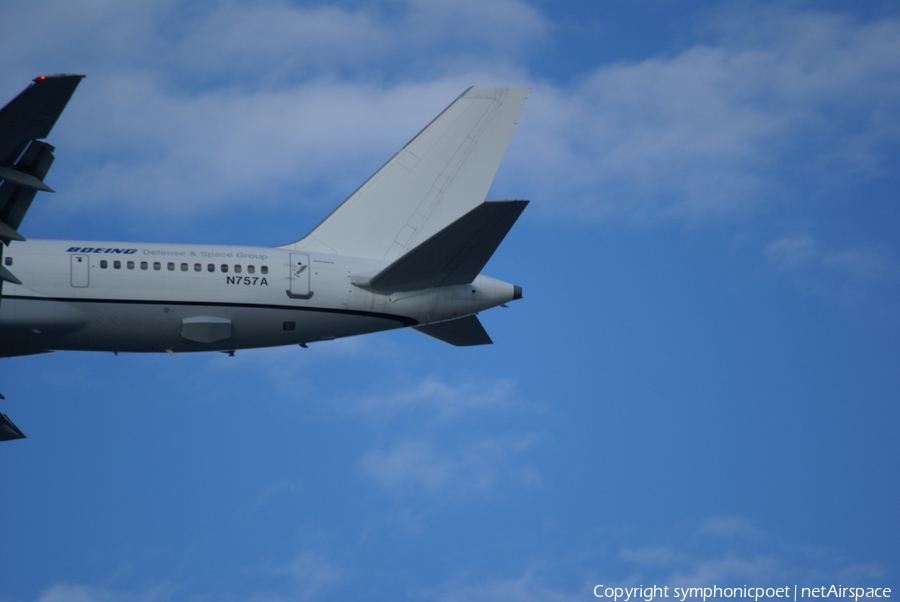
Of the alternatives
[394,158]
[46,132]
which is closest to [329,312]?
[394,158]

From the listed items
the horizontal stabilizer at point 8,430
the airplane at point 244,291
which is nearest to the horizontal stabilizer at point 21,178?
the airplane at point 244,291

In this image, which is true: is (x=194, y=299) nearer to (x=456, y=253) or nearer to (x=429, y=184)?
(x=456, y=253)

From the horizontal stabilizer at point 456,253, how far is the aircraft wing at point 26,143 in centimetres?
1352

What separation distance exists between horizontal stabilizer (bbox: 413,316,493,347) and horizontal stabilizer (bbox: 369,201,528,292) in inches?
89.3

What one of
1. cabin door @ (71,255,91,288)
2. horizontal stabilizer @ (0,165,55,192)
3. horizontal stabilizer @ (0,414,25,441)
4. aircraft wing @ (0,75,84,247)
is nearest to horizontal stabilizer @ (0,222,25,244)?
aircraft wing @ (0,75,84,247)

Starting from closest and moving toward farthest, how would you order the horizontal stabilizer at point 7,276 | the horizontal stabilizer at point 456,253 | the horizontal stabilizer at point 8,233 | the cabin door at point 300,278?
the horizontal stabilizer at point 8,233
the horizontal stabilizer at point 7,276
the horizontal stabilizer at point 456,253
the cabin door at point 300,278

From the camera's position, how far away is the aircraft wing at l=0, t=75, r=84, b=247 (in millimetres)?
38656

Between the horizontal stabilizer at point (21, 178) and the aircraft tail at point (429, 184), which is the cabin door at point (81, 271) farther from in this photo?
the aircraft tail at point (429, 184)

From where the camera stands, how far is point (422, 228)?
54.4m

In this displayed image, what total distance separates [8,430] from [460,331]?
2013 centimetres

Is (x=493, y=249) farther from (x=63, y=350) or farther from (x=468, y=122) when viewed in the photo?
(x=63, y=350)

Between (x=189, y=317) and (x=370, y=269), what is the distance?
24.5ft

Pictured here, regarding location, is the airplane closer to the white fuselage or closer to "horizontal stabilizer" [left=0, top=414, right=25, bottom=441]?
the white fuselage

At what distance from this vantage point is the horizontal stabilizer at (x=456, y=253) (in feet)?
148
